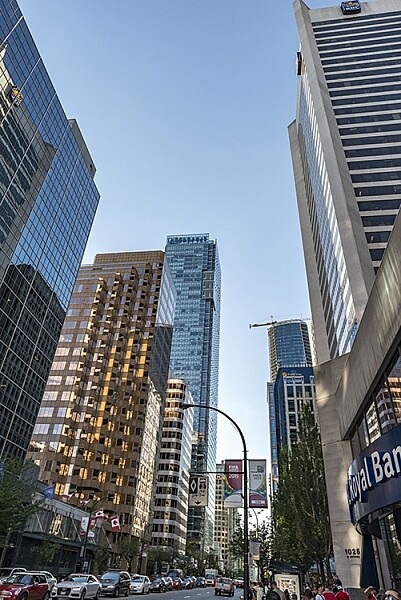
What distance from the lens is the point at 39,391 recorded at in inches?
2739

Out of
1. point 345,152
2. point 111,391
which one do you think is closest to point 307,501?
point 345,152

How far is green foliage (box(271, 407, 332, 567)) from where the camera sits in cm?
3225

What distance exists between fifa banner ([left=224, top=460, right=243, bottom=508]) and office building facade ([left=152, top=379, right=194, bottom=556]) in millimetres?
96850

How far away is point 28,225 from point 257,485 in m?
57.1

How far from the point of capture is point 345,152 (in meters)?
86.1

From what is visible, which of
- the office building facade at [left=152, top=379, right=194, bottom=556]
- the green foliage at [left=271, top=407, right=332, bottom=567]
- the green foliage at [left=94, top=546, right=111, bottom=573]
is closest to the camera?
the green foliage at [left=271, top=407, right=332, bottom=567]

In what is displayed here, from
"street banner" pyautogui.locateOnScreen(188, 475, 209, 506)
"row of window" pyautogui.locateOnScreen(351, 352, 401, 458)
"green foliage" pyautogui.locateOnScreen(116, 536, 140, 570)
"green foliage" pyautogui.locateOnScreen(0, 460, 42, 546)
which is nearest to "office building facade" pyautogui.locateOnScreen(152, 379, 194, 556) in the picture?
"green foliage" pyautogui.locateOnScreen(116, 536, 140, 570)

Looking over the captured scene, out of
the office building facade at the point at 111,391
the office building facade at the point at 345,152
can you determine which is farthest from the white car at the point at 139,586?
the office building facade at the point at 111,391

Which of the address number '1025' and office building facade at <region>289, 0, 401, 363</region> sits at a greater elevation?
office building facade at <region>289, 0, 401, 363</region>

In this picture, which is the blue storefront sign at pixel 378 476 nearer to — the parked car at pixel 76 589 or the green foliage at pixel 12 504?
the parked car at pixel 76 589

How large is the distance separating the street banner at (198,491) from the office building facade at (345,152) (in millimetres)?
41241

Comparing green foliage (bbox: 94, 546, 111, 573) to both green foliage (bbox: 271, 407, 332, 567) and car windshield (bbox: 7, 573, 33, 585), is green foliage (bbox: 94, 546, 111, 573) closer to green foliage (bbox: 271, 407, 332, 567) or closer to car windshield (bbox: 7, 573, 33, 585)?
green foliage (bbox: 271, 407, 332, 567)

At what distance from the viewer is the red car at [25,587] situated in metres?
18.8

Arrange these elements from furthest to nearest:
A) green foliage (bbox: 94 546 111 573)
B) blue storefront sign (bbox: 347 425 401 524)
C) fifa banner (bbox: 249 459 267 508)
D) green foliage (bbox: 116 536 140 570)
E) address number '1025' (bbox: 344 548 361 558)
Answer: green foliage (bbox: 116 536 140 570) → green foliage (bbox: 94 546 111 573) → address number '1025' (bbox: 344 548 361 558) → fifa banner (bbox: 249 459 267 508) → blue storefront sign (bbox: 347 425 401 524)
